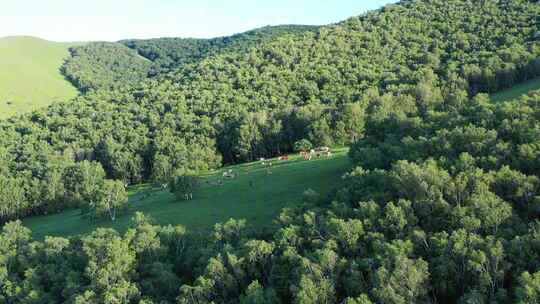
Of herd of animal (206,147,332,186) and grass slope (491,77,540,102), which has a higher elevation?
grass slope (491,77,540,102)

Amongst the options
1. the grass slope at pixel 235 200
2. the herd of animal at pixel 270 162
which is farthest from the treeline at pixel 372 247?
the herd of animal at pixel 270 162

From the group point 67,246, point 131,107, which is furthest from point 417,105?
point 131,107

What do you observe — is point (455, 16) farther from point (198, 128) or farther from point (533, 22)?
point (198, 128)

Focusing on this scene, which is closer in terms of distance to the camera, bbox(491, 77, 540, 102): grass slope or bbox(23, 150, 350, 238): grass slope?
bbox(23, 150, 350, 238): grass slope

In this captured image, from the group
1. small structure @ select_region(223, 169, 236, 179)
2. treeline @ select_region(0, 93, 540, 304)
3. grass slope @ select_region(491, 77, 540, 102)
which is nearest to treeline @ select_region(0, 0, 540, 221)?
grass slope @ select_region(491, 77, 540, 102)

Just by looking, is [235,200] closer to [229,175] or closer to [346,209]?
[229,175]

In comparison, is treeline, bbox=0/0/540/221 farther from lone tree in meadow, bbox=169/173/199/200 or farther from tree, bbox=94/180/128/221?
tree, bbox=94/180/128/221

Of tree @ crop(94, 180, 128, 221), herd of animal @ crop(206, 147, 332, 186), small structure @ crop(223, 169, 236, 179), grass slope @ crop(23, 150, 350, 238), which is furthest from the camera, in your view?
small structure @ crop(223, 169, 236, 179)
